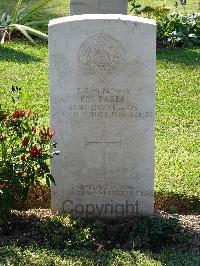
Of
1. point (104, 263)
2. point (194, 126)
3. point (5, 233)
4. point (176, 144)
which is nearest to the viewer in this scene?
point (104, 263)

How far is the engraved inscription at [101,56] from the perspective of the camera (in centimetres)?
486

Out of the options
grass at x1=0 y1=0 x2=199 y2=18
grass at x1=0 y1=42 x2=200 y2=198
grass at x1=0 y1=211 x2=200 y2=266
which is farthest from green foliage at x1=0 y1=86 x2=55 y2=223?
grass at x1=0 y1=0 x2=199 y2=18

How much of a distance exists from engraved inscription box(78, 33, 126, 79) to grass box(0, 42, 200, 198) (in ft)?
4.55

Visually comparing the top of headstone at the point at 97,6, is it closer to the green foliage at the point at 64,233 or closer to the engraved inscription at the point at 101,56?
the engraved inscription at the point at 101,56

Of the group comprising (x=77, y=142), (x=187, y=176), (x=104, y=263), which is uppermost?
(x=77, y=142)

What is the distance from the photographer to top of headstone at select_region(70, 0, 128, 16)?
9.27 meters

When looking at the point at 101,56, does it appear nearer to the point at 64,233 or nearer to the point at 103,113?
the point at 103,113

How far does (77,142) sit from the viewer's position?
5.15 metres

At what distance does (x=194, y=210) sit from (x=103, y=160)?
1.01 meters

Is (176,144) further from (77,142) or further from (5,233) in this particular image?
(5,233)

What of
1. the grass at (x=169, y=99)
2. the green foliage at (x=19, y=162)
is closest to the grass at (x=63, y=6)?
the grass at (x=169, y=99)

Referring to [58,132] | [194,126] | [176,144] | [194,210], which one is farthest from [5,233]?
[194,126]

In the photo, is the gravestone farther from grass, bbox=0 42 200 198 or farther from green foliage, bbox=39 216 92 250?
grass, bbox=0 42 200 198

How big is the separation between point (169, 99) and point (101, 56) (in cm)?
358
